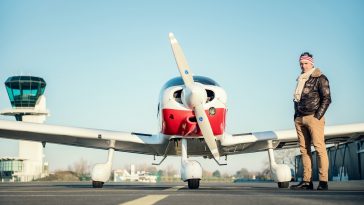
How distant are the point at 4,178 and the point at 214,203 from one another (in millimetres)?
82244

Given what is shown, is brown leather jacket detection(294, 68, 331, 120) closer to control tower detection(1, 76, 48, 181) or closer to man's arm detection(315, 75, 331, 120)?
man's arm detection(315, 75, 331, 120)

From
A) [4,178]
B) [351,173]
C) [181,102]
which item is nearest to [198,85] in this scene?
[181,102]

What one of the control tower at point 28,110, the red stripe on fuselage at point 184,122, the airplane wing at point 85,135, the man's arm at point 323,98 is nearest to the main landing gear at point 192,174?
the red stripe on fuselage at point 184,122

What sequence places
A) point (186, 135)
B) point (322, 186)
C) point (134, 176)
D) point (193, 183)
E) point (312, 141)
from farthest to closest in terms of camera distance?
1. point (134, 176)
2. point (186, 135)
3. point (193, 183)
4. point (312, 141)
5. point (322, 186)

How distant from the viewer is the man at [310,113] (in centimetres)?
812

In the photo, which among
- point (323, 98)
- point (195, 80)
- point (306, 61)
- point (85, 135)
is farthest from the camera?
point (85, 135)

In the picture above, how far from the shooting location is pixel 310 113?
8219mm

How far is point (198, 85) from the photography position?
10812 millimetres

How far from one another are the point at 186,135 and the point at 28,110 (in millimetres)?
58075

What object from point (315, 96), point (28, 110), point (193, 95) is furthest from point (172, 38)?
point (28, 110)

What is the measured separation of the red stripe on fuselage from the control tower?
57074 millimetres

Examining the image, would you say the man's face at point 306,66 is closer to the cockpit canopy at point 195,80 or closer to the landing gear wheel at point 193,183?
the landing gear wheel at point 193,183

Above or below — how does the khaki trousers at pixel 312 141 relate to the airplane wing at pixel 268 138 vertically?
below

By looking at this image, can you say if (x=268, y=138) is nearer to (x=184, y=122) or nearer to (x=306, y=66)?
(x=184, y=122)
